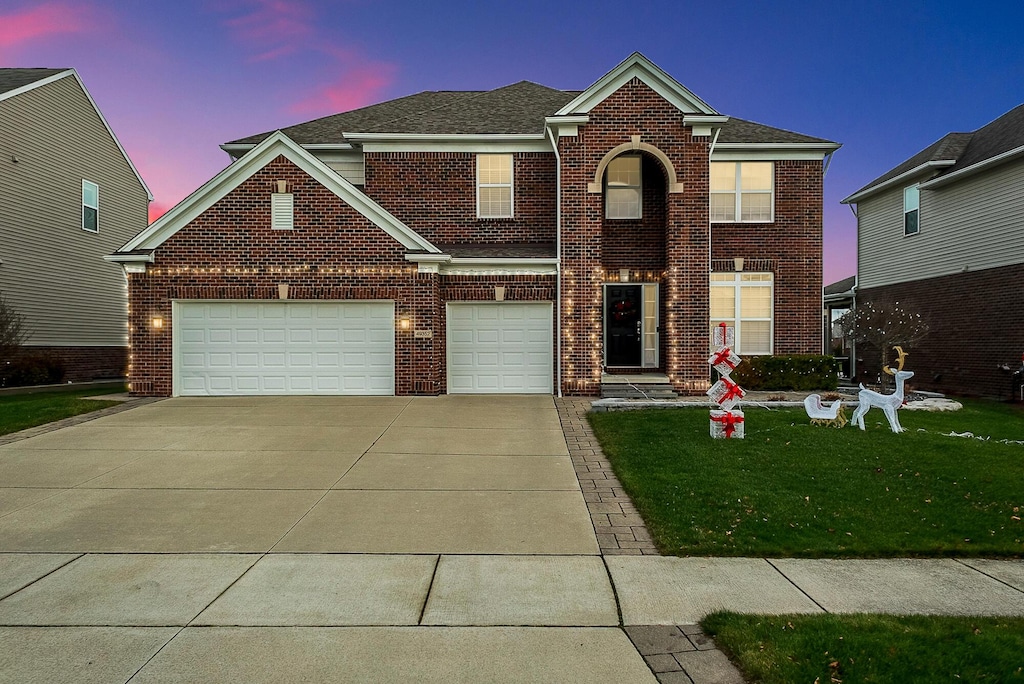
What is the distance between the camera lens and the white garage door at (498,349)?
13852 millimetres

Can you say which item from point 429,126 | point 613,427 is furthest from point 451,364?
point 429,126

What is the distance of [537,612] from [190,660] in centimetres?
221

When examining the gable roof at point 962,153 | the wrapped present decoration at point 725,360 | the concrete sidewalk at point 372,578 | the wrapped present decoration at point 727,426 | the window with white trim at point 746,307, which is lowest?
the concrete sidewalk at point 372,578

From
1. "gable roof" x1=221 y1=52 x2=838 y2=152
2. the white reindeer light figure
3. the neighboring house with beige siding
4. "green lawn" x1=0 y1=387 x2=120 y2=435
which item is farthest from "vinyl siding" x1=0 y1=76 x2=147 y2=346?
the white reindeer light figure

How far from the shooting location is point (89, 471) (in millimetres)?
7359

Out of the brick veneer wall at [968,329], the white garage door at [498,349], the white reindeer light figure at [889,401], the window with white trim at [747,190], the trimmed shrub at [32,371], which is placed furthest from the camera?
the window with white trim at [747,190]

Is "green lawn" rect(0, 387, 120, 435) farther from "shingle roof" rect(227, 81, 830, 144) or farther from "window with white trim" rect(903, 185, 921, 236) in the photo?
"window with white trim" rect(903, 185, 921, 236)

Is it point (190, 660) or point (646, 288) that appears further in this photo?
point (646, 288)

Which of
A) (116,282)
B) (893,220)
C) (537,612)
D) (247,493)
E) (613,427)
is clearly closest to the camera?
(537,612)

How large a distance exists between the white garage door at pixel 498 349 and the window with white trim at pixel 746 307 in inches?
219

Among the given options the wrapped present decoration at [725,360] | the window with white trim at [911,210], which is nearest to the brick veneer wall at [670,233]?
the wrapped present decoration at [725,360]

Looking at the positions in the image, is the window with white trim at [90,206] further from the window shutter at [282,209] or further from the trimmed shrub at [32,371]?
the window shutter at [282,209]

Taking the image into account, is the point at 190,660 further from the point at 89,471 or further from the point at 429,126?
the point at 429,126

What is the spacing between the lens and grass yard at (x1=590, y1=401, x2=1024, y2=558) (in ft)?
16.6
